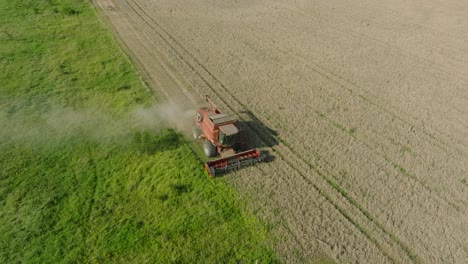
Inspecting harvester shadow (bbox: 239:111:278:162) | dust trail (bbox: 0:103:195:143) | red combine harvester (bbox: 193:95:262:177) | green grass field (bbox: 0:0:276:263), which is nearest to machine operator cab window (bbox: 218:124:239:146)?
red combine harvester (bbox: 193:95:262:177)

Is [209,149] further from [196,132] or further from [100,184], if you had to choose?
[100,184]

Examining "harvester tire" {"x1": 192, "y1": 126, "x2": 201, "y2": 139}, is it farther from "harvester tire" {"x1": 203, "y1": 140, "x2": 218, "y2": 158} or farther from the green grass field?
"harvester tire" {"x1": 203, "y1": 140, "x2": 218, "y2": 158}

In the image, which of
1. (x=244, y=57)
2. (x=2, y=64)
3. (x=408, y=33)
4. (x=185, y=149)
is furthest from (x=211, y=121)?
(x=408, y=33)

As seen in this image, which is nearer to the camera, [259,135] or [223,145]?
[223,145]

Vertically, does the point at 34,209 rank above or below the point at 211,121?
below

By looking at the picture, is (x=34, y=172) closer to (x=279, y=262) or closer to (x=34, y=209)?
A: (x=34, y=209)

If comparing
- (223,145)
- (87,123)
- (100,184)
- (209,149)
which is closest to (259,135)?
(223,145)
